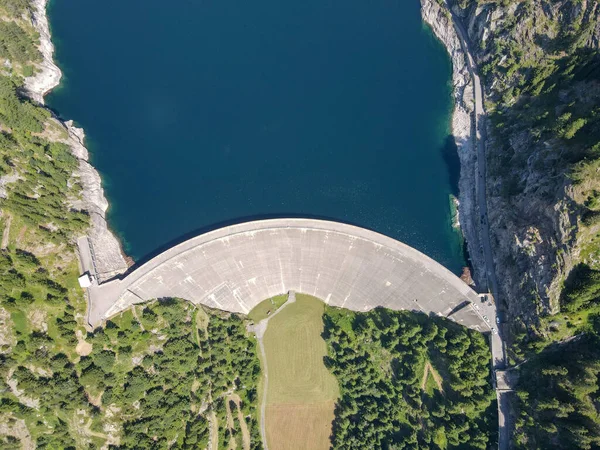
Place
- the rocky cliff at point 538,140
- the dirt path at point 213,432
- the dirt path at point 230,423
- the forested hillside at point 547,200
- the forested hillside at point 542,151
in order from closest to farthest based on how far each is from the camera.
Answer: the forested hillside at point 547,200
the forested hillside at point 542,151
the rocky cliff at point 538,140
the dirt path at point 213,432
the dirt path at point 230,423

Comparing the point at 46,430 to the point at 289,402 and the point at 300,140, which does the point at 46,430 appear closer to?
the point at 289,402

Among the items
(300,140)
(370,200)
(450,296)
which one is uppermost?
(300,140)

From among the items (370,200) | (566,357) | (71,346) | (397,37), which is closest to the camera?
(566,357)

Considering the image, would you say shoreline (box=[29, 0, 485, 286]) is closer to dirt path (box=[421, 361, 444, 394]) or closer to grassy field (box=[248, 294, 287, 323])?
dirt path (box=[421, 361, 444, 394])

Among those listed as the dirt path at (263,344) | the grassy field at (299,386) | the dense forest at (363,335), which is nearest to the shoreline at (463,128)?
the dense forest at (363,335)

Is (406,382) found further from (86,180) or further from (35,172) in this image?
(35,172)

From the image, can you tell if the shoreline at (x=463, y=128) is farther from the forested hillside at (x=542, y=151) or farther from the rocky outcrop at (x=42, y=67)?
the rocky outcrop at (x=42, y=67)

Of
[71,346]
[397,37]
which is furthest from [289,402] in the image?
[397,37]

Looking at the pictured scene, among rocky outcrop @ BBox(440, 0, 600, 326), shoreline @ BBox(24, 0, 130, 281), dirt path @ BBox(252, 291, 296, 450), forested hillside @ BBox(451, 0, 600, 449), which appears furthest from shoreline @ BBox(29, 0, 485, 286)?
dirt path @ BBox(252, 291, 296, 450)
